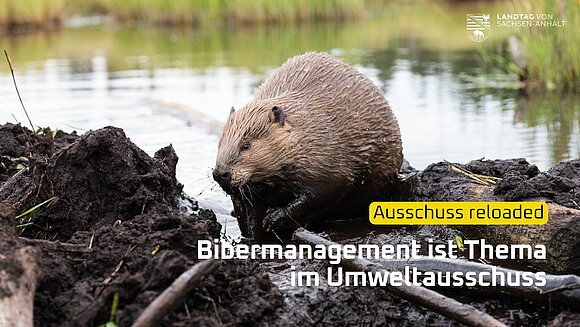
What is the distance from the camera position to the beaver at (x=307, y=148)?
4.74 meters

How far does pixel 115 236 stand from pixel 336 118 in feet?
6.14

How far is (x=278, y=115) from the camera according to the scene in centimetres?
479

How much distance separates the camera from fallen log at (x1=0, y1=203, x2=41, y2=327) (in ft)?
9.46

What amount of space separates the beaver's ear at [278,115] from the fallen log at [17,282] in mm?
1918

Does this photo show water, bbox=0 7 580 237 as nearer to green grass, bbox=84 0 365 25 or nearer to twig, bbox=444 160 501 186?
green grass, bbox=84 0 365 25

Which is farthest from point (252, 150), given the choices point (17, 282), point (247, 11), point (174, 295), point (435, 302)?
point (247, 11)

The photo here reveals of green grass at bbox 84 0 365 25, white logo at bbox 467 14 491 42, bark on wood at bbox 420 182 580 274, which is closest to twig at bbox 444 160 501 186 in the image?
bark on wood at bbox 420 182 580 274

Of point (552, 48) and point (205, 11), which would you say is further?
point (205, 11)

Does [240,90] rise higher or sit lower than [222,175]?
lower

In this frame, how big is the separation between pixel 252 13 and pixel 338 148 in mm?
16214

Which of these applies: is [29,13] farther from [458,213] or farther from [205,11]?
[458,213]

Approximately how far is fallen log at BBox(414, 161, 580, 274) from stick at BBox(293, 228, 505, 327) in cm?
104

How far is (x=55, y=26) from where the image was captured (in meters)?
23.8

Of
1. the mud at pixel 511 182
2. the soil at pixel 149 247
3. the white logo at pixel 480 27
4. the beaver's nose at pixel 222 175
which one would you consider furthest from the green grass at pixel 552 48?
the beaver's nose at pixel 222 175
